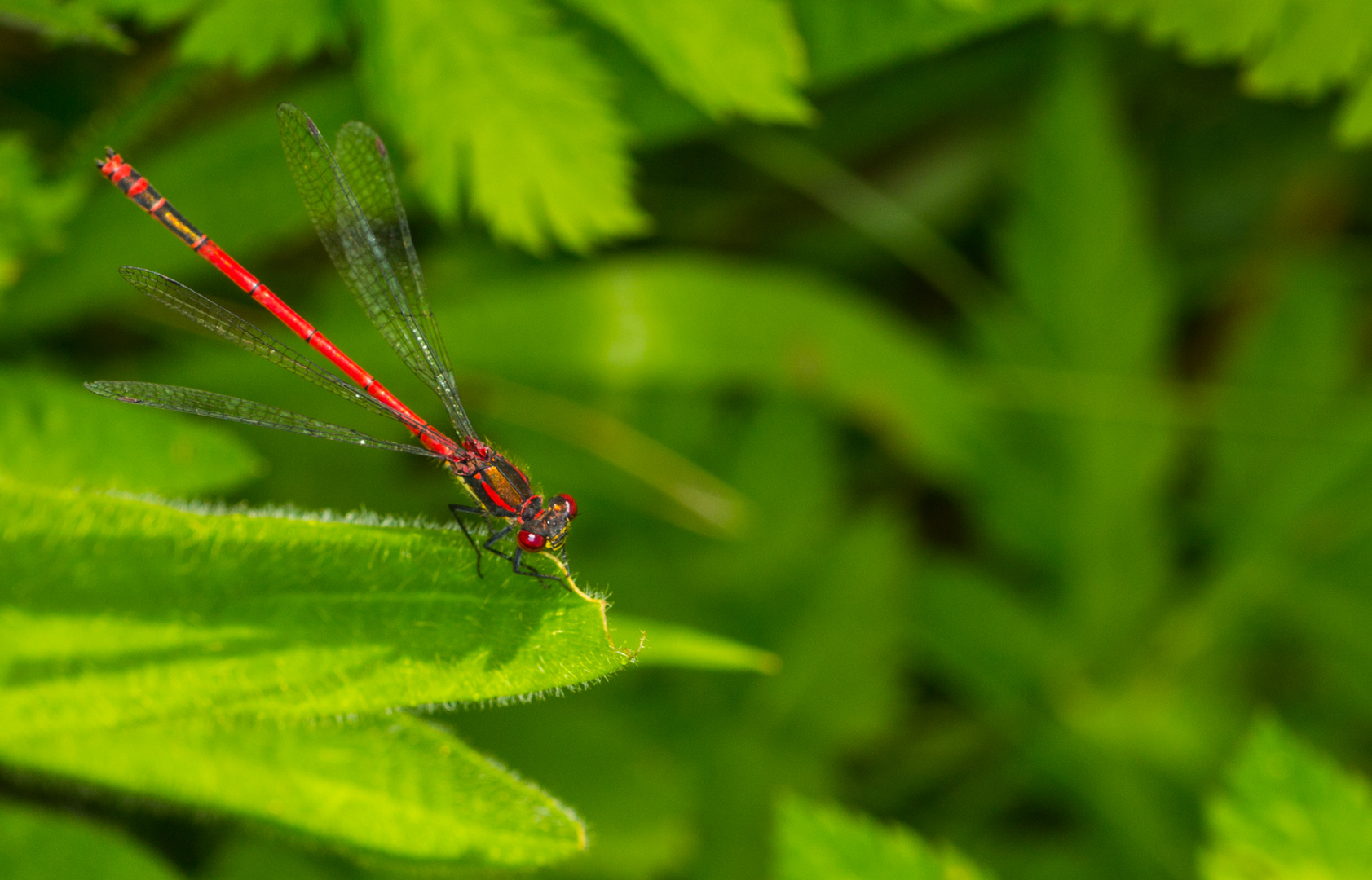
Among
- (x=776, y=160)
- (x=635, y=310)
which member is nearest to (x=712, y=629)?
(x=635, y=310)

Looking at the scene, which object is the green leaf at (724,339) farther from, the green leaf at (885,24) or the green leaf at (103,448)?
the green leaf at (103,448)

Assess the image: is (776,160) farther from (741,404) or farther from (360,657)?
(360,657)

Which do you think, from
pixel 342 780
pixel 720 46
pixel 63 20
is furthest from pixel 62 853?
pixel 720 46

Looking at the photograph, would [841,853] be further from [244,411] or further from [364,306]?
[364,306]

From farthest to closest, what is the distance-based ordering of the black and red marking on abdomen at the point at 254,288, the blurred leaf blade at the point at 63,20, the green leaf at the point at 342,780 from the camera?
the black and red marking on abdomen at the point at 254,288, the blurred leaf blade at the point at 63,20, the green leaf at the point at 342,780

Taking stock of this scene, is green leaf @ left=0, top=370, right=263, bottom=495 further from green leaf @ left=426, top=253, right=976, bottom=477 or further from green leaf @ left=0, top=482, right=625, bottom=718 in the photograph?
green leaf @ left=426, top=253, right=976, bottom=477

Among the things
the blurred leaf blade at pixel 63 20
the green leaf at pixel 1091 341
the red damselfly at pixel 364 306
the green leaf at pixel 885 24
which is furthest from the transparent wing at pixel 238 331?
the green leaf at pixel 1091 341

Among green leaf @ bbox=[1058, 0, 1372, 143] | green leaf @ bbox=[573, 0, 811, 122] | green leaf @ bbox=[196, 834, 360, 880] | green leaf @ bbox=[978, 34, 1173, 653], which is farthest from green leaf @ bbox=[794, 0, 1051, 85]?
green leaf @ bbox=[196, 834, 360, 880]
